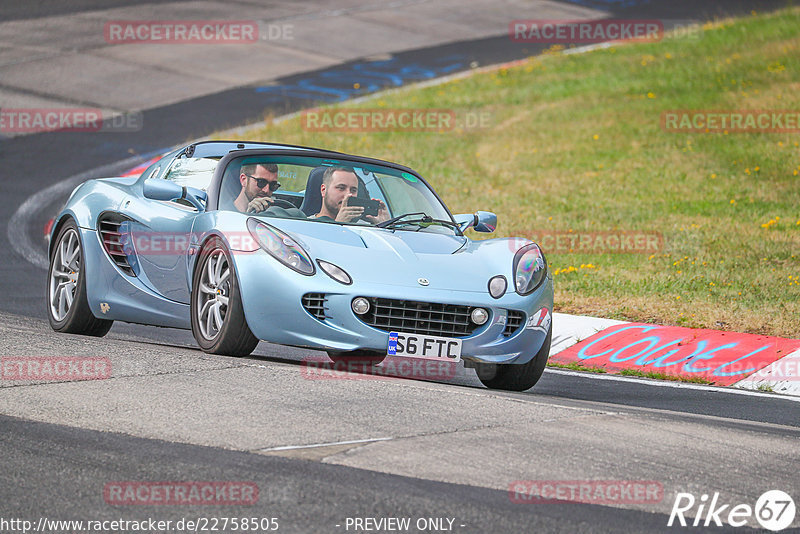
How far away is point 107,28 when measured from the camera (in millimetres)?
29688

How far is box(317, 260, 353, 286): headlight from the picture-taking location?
6.84 metres

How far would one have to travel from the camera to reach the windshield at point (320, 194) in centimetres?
778

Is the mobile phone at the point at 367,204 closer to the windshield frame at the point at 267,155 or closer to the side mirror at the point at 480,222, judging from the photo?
the windshield frame at the point at 267,155

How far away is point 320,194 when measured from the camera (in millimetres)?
7973

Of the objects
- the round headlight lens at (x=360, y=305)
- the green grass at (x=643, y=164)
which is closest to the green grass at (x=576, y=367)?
the green grass at (x=643, y=164)

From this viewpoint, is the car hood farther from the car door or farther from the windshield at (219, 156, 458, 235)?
the car door

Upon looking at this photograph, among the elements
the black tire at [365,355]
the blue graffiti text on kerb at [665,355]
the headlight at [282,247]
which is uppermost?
the headlight at [282,247]

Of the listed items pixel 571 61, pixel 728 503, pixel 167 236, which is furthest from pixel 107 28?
pixel 728 503

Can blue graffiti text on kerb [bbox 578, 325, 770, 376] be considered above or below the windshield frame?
below

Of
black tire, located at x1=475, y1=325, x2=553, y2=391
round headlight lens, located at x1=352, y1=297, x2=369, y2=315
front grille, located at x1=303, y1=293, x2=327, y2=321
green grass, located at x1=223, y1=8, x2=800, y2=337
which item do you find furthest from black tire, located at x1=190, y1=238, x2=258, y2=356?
green grass, located at x1=223, y1=8, x2=800, y2=337

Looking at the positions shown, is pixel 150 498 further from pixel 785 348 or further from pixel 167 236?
pixel 785 348

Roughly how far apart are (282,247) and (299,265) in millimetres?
175

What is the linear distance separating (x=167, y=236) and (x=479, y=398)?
2.74 meters

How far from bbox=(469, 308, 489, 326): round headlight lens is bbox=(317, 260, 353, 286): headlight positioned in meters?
0.75
